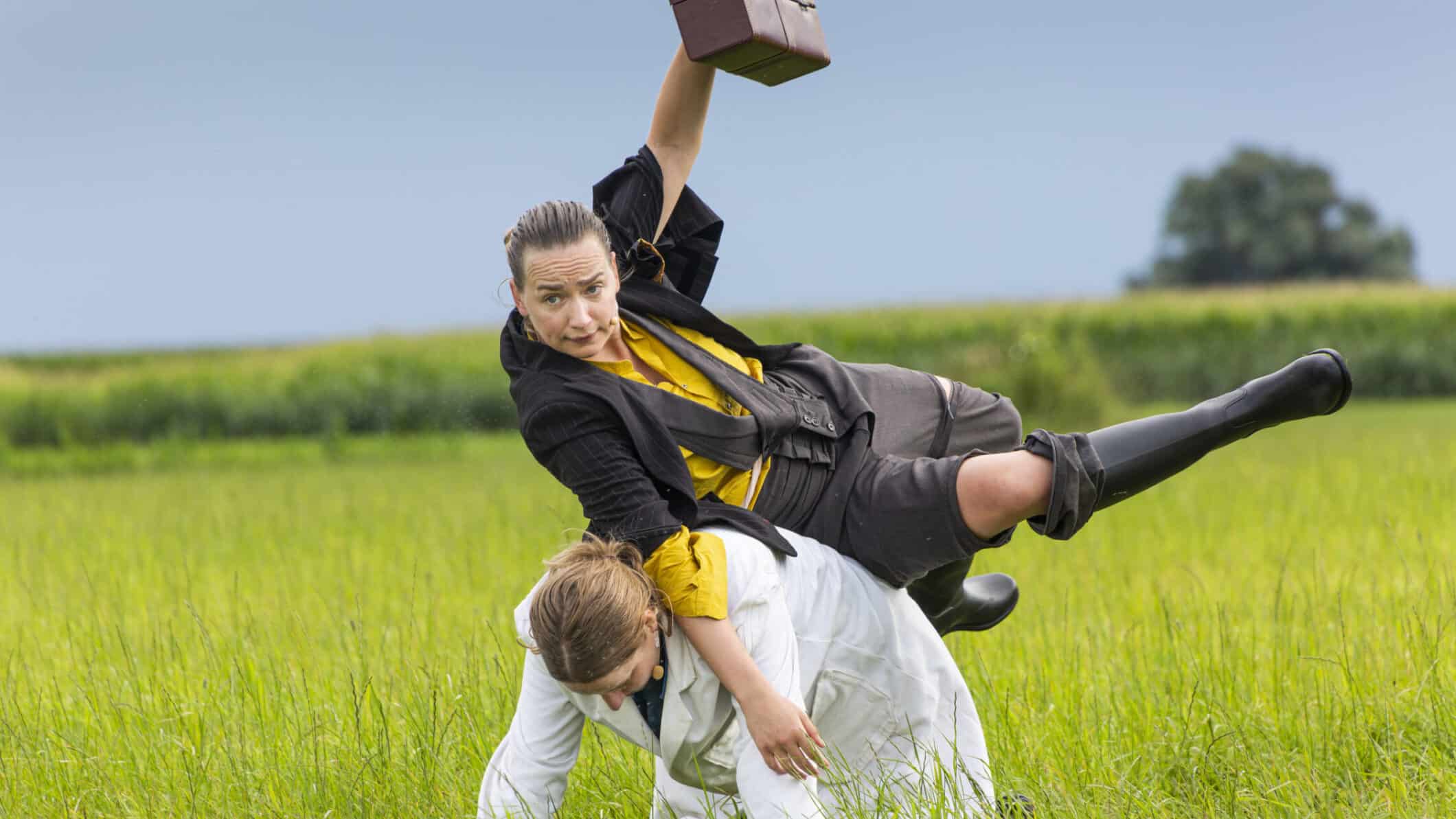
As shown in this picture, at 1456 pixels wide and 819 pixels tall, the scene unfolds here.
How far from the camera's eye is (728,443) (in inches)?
120

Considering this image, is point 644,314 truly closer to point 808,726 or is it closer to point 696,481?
point 696,481

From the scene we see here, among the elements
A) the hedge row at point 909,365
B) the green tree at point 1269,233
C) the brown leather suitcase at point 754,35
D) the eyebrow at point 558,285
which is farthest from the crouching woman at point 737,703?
the green tree at point 1269,233

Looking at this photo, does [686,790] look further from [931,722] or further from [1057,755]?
[1057,755]

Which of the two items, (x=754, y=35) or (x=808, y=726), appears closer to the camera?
(x=808, y=726)

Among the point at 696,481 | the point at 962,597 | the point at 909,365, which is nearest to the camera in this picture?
the point at 696,481

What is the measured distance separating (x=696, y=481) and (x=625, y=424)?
314 millimetres

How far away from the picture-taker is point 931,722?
10.1ft

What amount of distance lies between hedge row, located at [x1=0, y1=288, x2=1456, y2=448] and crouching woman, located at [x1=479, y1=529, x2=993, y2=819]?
17986mm

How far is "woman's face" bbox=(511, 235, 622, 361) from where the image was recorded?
113 inches

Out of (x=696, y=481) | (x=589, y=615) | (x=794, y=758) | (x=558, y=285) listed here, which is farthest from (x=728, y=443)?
(x=794, y=758)

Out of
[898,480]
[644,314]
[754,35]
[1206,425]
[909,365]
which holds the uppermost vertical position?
[754,35]

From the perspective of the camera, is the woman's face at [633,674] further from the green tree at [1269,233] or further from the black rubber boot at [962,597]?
the green tree at [1269,233]

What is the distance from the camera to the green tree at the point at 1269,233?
48.2 m

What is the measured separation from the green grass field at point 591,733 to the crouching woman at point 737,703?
35 centimetres
